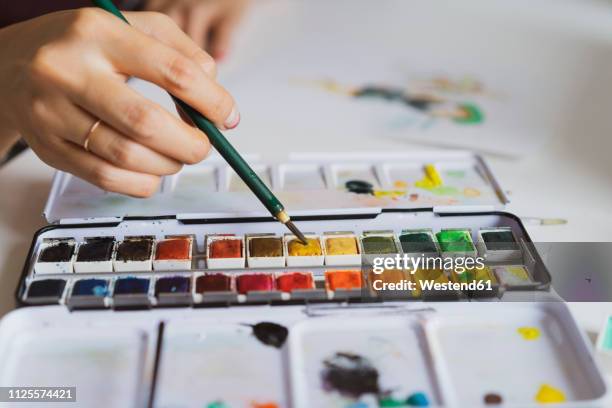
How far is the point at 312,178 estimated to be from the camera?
2.97 feet

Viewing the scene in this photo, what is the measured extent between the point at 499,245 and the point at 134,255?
415 mm

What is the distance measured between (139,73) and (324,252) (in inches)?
11.0

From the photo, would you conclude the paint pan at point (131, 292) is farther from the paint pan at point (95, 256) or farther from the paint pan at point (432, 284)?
the paint pan at point (432, 284)

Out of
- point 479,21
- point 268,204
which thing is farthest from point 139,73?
point 479,21

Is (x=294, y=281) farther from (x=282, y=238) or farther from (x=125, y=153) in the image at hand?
(x=125, y=153)

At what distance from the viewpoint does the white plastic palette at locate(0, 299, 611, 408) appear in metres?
0.62

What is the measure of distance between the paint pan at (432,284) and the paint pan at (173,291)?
24cm

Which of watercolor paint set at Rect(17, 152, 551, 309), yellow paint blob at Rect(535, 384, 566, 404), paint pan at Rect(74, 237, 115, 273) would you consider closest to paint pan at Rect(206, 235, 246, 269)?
watercolor paint set at Rect(17, 152, 551, 309)

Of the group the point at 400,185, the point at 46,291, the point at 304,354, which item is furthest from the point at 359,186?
the point at 46,291

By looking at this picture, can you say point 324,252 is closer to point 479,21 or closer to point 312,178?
point 312,178

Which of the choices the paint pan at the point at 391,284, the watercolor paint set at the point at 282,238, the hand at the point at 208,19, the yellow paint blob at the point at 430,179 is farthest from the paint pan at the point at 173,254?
the hand at the point at 208,19

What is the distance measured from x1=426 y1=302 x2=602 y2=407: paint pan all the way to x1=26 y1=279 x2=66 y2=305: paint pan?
1.24 feet

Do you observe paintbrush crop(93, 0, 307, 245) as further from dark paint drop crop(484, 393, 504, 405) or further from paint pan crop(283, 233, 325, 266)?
dark paint drop crop(484, 393, 504, 405)

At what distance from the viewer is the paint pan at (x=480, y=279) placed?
2.37 ft
